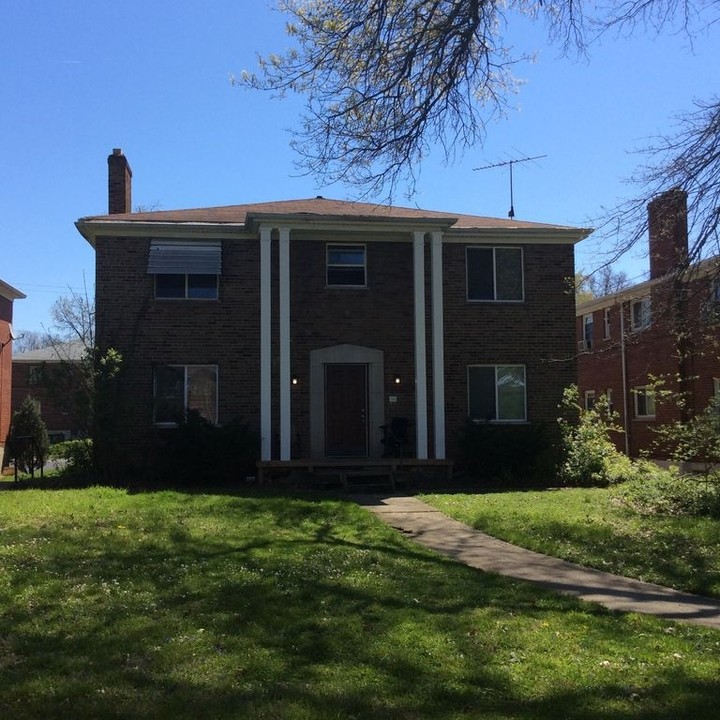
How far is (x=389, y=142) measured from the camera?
29.7 feet

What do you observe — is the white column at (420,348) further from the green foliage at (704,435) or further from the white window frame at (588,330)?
the white window frame at (588,330)

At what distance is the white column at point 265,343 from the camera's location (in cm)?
1584

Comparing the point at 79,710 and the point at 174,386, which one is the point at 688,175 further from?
the point at 174,386

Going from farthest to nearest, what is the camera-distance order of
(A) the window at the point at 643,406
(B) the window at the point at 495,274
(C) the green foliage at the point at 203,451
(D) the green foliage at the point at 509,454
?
(A) the window at the point at 643,406, (B) the window at the point at 495,274, (D) the green foliage at the point at 509,454, (C) the green foliage at the point at 203,451

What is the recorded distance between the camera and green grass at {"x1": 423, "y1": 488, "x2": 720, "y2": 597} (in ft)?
24.9

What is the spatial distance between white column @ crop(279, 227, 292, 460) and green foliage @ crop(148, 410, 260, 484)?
632 mm

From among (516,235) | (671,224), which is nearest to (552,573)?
(671,224)

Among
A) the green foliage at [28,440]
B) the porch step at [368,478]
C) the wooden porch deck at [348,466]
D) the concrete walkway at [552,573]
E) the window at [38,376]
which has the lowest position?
the concrete walkway at [552,573]

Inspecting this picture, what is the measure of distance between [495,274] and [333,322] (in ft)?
13.3

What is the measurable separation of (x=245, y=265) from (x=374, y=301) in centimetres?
307

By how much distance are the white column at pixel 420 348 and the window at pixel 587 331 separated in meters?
13.2

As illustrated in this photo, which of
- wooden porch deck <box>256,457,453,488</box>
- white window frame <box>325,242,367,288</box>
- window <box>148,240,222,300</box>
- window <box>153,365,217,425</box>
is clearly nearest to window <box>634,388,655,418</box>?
wooden porch deck <box>256,457,453,488</box>

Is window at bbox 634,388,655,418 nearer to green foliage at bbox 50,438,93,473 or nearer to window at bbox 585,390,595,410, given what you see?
window at bbox 585,390,595,410

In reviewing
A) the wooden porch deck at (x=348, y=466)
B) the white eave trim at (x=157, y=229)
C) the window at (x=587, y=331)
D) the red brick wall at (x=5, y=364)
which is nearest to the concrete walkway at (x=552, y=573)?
the wooden porch deck at (x=348, y=466)
